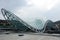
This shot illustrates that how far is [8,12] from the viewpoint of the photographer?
219ft

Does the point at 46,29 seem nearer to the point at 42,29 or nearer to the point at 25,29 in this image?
the point at 42,29

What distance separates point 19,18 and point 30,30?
26.4 feet

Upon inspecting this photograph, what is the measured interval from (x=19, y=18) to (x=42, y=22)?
11662mm

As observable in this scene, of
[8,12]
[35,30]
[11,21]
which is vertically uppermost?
[8,12]

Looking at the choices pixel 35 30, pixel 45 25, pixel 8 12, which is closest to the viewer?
pixel 35 30

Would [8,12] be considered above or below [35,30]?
above

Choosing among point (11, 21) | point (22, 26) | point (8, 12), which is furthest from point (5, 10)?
point (22, 26)

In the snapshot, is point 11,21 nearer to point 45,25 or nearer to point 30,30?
point 30,30

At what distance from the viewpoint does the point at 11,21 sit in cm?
6606

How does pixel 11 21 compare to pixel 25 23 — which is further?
pixel 11 21

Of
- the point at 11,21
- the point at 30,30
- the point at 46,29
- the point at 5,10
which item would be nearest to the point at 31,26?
the point at 30,30

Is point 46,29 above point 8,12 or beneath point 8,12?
beneath

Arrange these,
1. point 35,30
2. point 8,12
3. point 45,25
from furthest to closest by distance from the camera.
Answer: point 8,12, point 45,25, point 35,30

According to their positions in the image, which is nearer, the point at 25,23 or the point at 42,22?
the point at 25,23
